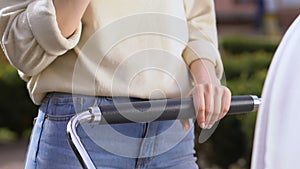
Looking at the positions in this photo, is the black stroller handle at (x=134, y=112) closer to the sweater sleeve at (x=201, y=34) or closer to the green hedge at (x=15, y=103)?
the sweater sleeve at (x=201, y=34)

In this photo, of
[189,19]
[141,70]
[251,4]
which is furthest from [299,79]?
[251,4]

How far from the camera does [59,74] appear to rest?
2.12 meters

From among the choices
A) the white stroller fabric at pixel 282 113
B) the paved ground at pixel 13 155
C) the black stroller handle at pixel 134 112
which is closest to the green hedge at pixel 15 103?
the paved ground at pixel 13 155

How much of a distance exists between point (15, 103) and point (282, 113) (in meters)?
7.03

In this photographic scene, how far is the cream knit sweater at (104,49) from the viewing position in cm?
200

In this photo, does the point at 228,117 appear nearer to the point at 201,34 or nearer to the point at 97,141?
the point at 201,34

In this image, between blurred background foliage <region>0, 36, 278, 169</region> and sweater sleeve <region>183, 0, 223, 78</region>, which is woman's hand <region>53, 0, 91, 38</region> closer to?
sweater sleeve <region>183, 0, 223, 78</region>

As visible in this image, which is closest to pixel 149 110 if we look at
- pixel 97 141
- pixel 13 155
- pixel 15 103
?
pixel 97 141

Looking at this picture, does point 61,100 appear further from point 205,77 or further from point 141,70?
point 205,77

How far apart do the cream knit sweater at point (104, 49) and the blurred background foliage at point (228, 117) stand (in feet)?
9.50

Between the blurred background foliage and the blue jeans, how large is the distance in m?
2.89

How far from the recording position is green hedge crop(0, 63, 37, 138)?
8156 millimetres

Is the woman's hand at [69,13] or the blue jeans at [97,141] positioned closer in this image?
the woman's hand at [69,13]

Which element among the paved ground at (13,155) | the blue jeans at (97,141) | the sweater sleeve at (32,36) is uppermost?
the sweater sleeve at (32,36)
